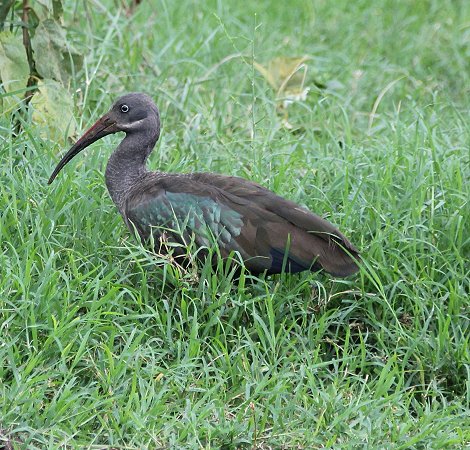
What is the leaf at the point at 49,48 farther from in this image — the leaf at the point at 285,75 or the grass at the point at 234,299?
the leaf at the point at 285,75

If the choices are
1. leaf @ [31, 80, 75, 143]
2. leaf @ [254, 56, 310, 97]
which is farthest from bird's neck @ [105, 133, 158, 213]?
leaf @ [254, 56, 310, 97]

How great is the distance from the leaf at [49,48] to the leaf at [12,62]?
0.31 feet

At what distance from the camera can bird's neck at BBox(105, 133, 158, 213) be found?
5125mm

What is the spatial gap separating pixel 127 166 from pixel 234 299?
900mm

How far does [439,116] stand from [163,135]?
5.52 ft

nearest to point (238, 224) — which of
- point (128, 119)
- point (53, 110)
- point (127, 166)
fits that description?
point (127, 166)

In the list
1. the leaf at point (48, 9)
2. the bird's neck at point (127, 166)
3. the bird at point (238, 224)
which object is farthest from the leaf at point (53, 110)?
the bird at point (238, 224)

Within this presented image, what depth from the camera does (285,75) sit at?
6.82 meters

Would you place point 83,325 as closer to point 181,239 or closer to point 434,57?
point 181,239

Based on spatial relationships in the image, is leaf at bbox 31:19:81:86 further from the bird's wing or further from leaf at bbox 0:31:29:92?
the bird's wing

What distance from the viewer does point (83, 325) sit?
439 centimetres

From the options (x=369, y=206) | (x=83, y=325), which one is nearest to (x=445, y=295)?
(x=369, y=206)

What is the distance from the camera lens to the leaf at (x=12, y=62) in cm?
553

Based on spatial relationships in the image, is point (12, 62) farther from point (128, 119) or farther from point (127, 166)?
point (127, 166)
